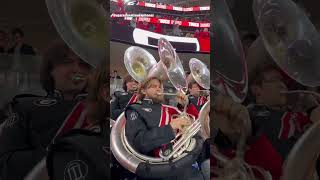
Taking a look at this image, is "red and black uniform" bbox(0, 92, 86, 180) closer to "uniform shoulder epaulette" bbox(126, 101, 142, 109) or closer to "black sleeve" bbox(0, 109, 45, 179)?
"black sleeve" bbox(0, 109, 45, 179)

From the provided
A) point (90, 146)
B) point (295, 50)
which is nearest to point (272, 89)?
point (295, 50)

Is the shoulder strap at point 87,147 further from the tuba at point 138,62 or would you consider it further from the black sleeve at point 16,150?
the tuba at point 138,62

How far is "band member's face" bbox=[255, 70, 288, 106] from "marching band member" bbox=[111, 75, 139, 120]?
1031 millimetres

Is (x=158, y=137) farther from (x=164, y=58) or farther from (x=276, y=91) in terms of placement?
(x=276, y=91)

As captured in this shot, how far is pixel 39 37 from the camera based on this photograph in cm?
334

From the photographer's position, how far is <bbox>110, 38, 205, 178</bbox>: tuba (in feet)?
12.3

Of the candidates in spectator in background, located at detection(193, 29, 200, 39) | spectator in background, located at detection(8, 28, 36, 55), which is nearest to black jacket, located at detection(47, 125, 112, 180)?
spectator in background, located at detection(8, 28, 36, 55)

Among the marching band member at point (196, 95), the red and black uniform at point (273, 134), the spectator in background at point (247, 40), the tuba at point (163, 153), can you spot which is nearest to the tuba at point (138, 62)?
the tuba at point (163, 153)

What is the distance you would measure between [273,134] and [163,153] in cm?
93

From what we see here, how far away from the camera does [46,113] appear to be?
11.0ft

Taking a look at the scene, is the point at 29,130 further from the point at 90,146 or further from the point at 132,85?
the point at 132,85

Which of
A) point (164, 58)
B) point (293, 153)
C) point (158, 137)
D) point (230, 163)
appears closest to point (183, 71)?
point (164, 58)

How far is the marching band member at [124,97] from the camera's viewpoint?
12.1 feet

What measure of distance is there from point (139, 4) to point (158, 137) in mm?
1130
